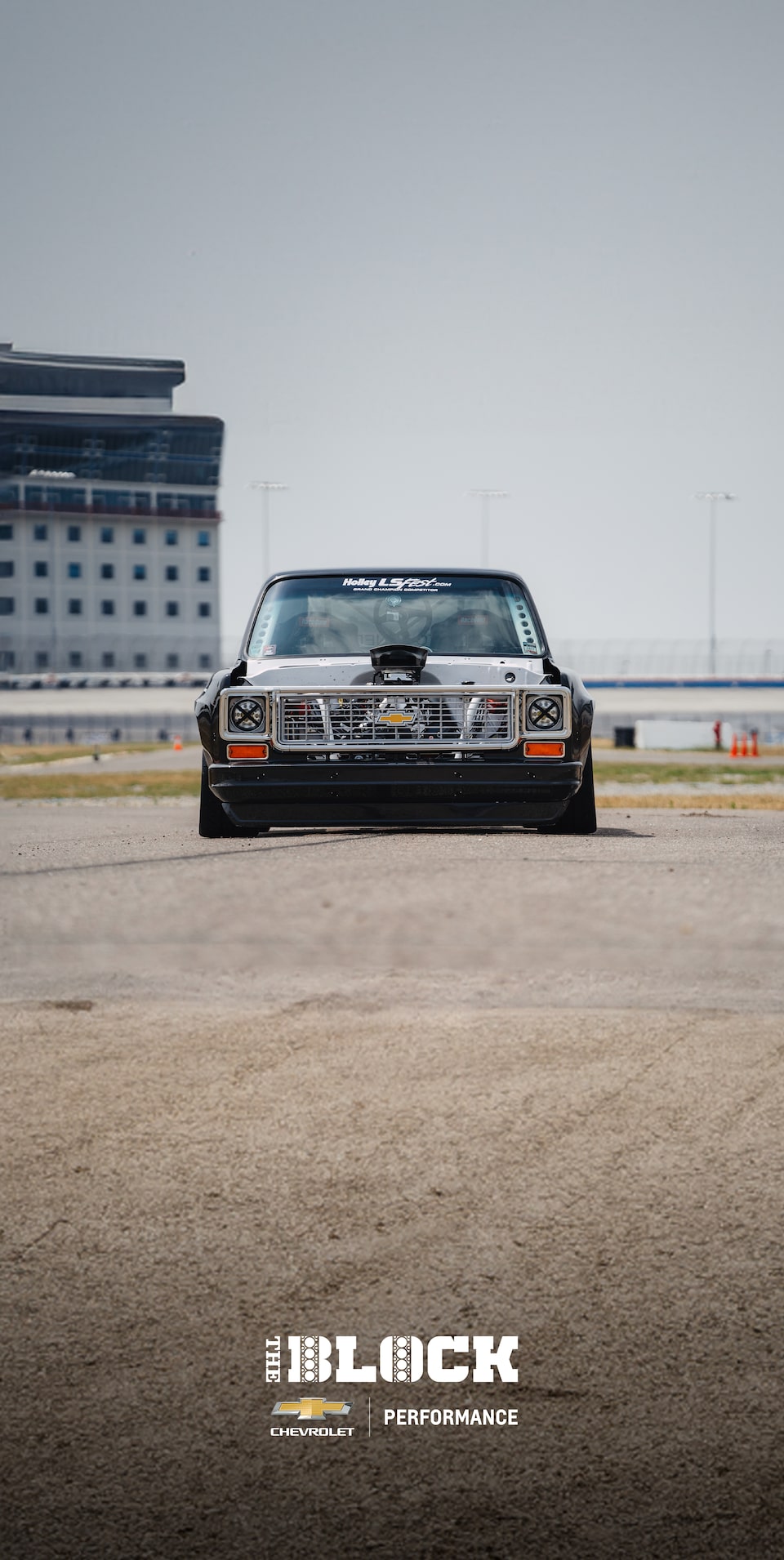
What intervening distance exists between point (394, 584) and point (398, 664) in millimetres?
748

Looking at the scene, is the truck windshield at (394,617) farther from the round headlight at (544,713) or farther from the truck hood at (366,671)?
the round headlight at (544,713)

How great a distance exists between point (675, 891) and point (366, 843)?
→ 104 centimetres

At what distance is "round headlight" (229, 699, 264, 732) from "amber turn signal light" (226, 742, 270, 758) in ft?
0.11

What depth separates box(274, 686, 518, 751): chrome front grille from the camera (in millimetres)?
2801

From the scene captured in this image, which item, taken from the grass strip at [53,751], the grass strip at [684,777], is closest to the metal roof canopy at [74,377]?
the grass strip at [684,777]

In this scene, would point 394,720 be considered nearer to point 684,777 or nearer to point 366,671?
point 366,671

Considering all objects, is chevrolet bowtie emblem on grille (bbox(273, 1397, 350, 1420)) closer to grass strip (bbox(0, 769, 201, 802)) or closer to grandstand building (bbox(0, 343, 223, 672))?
grass strip (bbox(0, 769, 201, 802))

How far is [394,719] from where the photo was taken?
2.79m

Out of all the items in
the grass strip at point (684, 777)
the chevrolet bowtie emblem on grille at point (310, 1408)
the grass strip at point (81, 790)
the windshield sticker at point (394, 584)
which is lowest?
the chevrolet bowtie emblem on grille at point (310, 1408)

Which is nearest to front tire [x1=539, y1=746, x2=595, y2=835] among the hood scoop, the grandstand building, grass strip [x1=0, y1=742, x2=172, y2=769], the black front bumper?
the black front bumper

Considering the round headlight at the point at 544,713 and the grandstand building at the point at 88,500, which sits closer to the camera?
the round headlight at the point at 544,713

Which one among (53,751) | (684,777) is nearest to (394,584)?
(684,777)

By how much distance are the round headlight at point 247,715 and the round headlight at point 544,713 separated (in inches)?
20.9

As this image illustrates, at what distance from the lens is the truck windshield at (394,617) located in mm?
3279
